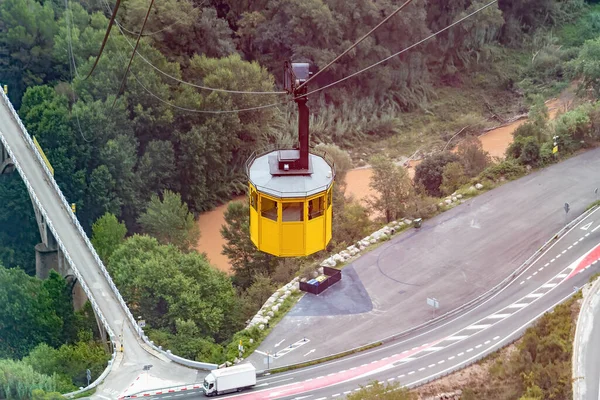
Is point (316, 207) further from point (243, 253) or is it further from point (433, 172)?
point (433, 172)

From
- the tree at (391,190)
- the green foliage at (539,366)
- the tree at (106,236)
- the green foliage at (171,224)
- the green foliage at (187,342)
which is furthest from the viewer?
the green foliage at (171,224)

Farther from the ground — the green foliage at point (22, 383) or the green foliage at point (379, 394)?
the green foliage at point (22, 383)

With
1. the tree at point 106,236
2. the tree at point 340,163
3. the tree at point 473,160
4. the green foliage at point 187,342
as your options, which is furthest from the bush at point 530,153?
the tree at point 106,236

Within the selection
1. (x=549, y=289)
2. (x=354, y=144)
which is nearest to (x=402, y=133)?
(x=354, y=144)

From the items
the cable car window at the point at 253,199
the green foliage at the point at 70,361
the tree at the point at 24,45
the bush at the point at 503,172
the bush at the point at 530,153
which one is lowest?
the green foliage at the point at 70,361

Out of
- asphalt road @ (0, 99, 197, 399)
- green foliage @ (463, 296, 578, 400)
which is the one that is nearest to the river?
asphalt road @ (0, 99, 197, 399)

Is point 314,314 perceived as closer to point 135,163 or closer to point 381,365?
point 381,365

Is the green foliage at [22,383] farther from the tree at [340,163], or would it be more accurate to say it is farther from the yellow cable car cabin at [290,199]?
the tree at [340,163]
